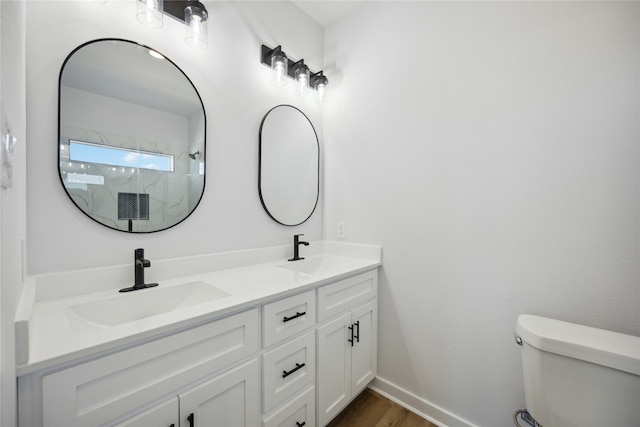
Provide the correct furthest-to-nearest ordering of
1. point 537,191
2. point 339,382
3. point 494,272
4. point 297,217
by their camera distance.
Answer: point 297,217 < point 339,382 < point 494,272 < point 537,191

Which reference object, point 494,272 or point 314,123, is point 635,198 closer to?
point 494,272

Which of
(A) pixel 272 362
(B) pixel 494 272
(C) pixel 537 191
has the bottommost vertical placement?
(A) pixel 272 362

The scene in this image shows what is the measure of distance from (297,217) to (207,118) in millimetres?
869

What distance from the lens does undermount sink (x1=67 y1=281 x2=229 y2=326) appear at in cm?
100

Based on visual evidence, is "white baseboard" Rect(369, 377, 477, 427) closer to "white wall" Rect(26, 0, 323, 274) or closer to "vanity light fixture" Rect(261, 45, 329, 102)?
"white wall" Rect(26, 0, 323, 274)

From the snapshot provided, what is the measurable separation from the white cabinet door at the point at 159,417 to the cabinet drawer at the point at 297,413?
1.29ft

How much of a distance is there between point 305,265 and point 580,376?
53.9 inches

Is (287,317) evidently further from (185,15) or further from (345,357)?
(185,15)

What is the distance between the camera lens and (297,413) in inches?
47.9

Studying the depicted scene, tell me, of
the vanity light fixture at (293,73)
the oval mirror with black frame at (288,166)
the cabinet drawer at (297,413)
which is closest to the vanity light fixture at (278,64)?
the vanity light fixture at (293,73)

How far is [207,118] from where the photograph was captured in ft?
4.77

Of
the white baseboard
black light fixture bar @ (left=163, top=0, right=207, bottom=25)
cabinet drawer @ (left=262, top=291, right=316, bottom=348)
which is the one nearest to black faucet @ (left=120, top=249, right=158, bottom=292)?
cabinet drawer @ (left=262, top=291, right=316, bottom=348)

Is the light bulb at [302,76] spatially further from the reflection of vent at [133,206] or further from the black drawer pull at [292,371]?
the black drawer pull at [292,371]

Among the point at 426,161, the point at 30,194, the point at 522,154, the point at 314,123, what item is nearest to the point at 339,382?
the point at 426,161
